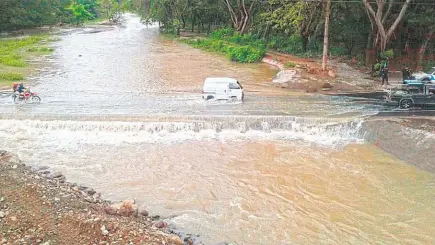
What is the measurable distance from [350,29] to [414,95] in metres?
17.9

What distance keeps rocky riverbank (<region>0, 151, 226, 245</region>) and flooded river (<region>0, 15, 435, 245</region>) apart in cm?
164

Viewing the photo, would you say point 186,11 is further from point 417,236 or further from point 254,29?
point 417,236

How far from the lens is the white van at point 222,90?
950 inches

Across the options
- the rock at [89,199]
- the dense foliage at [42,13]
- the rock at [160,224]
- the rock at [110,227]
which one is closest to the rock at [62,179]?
the rock at [89,199]

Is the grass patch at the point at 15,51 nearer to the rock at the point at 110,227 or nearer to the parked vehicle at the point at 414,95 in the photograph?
the parked vehicle at the point at 414,95

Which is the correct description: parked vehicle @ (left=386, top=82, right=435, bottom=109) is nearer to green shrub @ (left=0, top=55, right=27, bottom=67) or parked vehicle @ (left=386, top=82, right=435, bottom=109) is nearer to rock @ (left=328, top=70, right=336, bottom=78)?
rock @ (left=328, top=70, right=336, bottom=78)

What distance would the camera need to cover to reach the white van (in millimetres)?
24141

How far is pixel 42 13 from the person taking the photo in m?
78.5

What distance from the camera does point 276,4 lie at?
150ft

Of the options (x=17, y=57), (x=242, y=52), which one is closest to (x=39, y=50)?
(x=17, y=57)

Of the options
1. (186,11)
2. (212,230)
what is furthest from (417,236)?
(186,11)

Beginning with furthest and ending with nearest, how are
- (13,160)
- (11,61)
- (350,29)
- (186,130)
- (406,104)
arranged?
1. (350,29)
2. (11,61)
3. (406,104)
4. (186,130)
5. (13,160)

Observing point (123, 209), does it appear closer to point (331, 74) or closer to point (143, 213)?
point (143, 213)

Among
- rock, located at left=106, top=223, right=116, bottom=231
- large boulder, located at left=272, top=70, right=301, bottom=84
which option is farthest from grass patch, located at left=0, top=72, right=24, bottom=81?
rock, located at left=106, top=223, right=116, bottom=231
